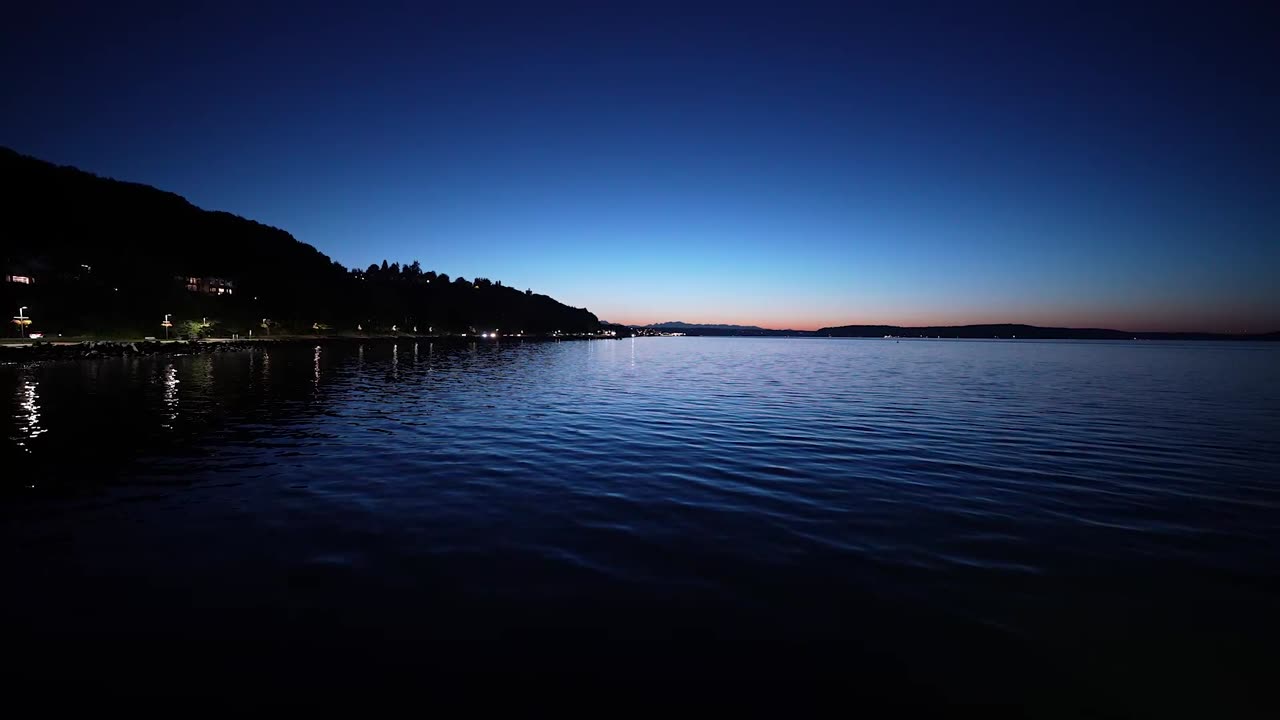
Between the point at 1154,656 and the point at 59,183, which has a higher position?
the point at 59,183

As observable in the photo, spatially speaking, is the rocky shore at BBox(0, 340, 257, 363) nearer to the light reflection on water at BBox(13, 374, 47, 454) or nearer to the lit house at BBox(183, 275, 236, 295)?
the light reflection on water at BBox(13, 374, 47, 454)

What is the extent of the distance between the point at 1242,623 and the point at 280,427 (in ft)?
81.7

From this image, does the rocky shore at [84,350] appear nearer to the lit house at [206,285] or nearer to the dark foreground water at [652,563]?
the dark foreground water at [652,563]

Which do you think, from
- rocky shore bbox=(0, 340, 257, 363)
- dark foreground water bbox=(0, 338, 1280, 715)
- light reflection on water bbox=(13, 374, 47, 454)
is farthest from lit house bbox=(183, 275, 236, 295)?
dark foreground water bbox=(0, 338, 1280, 715)

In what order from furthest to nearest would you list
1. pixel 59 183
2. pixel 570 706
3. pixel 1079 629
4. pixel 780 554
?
pixel 59 183 < pixel 780 554 < pixel 1079 629 < pixel 570 706

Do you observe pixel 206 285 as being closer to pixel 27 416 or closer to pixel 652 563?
pixel 27 416

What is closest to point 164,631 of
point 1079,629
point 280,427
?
point 1079,629

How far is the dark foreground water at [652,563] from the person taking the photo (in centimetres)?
575

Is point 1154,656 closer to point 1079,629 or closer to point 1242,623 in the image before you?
point 1079,629

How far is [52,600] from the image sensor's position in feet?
22.8

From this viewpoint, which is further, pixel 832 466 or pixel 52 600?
pixel 832 466

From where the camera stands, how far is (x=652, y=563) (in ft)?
27.4

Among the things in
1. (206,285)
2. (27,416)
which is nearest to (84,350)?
(27,416)

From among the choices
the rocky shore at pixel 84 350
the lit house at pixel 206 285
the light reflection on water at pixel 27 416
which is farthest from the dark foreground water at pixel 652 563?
the lit house at pixel 206 285
